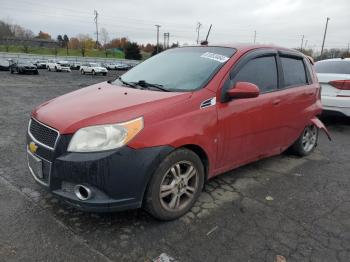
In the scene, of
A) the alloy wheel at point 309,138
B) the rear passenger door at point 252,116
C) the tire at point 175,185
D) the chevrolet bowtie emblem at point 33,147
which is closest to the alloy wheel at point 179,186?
the tire at point 175,185

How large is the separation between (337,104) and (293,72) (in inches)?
108

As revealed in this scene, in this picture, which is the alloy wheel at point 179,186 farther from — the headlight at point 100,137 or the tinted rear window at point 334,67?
the tinted rear window at point 334,67

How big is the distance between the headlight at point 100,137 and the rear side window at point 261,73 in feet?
4.68

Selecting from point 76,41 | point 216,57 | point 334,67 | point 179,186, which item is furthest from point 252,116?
point 76,41

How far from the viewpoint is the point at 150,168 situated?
8.61ft

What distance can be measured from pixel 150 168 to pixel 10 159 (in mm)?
2819

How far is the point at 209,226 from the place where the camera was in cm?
293

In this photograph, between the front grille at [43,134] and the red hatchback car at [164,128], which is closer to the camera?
the red hatchback car at [164,128]

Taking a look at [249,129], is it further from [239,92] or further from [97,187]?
[97,187]

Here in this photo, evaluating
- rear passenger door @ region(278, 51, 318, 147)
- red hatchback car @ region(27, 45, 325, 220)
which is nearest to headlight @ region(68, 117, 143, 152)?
red hatchback car @ region(27, 45, 325, 220)

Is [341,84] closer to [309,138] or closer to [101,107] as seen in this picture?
[309,138]

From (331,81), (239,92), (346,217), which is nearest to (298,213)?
(346,217)

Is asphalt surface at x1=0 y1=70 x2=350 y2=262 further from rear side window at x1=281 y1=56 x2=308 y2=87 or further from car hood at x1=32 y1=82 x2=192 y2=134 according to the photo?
rear side window at x1=281 y1=56 x2=308 y2=87

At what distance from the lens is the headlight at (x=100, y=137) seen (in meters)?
2.52
